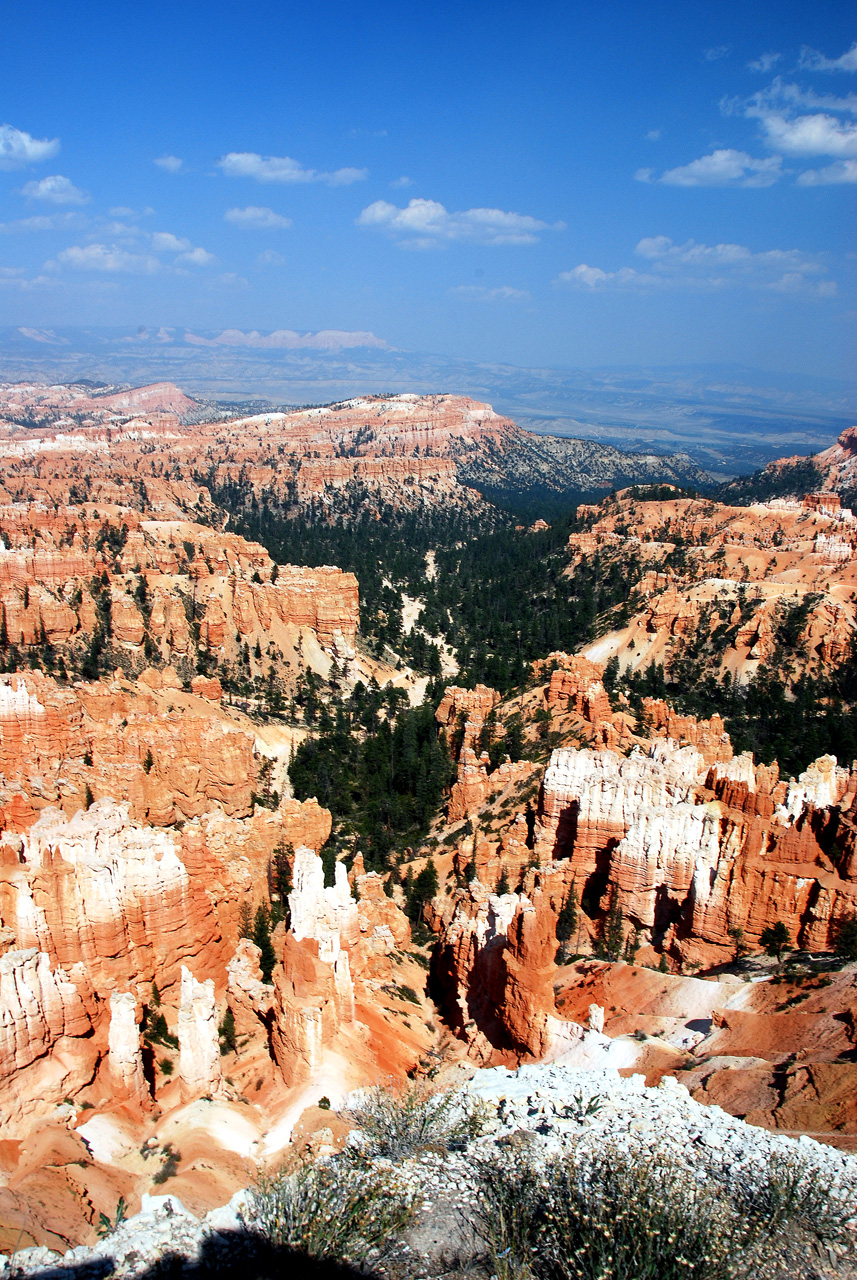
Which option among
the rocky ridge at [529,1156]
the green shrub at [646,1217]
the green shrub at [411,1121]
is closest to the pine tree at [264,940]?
the green shrub at [411,1121]

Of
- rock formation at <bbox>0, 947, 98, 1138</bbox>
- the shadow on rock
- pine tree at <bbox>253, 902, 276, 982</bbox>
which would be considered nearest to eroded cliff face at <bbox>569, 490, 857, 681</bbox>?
pine tree at <bbox>253, 902, 276, 982</bbox>

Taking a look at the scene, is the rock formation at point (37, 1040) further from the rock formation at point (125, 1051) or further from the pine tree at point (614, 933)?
the pine tree at point (614, 933)

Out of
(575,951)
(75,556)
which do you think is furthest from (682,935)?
(75,556)

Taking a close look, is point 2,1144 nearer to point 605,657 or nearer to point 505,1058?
point 505,1058

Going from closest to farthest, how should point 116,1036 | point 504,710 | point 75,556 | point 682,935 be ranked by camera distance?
point 116,1036 → point 682,935 → point 504,710 → point 75,556

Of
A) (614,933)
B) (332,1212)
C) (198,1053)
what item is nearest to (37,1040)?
(198,1053)

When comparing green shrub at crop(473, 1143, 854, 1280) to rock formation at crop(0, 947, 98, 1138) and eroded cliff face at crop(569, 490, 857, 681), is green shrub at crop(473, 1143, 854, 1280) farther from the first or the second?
eroded cliff face at crop(569, 490, 857, 681)
